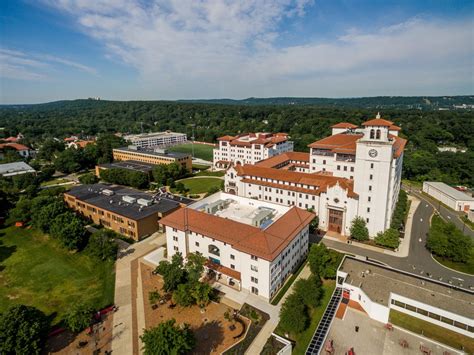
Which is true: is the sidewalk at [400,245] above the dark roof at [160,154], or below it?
below

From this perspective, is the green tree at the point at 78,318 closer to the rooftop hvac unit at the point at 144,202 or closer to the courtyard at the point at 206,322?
the courtyard at the point at 206,322

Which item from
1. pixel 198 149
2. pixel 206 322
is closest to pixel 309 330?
pixel 206 322

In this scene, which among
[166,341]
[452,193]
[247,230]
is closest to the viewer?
[166,341]

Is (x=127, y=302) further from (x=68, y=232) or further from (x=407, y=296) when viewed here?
(x=407, y=296)

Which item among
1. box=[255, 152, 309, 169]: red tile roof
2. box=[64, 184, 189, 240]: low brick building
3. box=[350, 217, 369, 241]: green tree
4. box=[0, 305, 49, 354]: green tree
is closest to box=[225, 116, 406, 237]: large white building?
box=[350, 217, 369, 241]: green tree

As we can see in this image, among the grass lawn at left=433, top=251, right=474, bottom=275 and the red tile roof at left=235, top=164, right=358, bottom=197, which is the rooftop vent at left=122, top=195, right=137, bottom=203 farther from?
the grass lawn at left=433, top=251, right=474, bottom=275

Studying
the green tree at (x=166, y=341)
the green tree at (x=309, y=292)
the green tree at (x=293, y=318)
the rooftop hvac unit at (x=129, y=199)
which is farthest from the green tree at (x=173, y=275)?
the rooftop hvac unit at (x=129, y=199)
